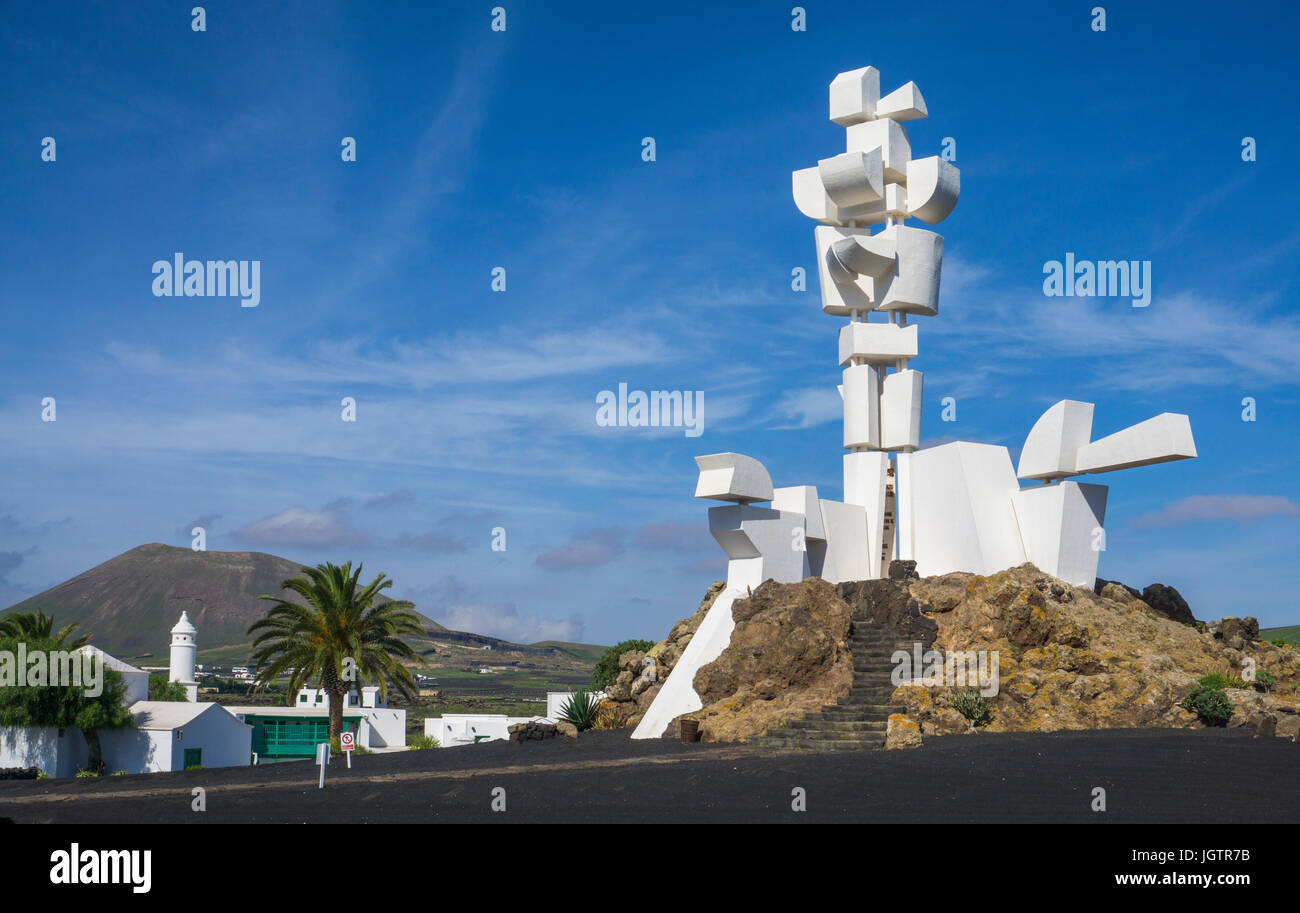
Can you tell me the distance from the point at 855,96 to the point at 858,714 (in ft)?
48.0

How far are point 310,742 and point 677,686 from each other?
32.1 metres

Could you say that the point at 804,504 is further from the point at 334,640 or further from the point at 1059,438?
the point at 334,640

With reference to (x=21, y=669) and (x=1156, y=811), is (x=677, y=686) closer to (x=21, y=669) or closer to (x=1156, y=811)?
(x=1156, y=811)

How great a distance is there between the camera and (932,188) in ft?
85.5

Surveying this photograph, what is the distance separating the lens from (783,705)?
20750mm

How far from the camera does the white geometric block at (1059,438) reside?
2455 cm

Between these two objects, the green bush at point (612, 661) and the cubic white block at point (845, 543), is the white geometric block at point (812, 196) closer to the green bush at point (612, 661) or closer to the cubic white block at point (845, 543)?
the cubic white block at point (845, 543)

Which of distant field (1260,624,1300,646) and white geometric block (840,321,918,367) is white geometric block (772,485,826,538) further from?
distant field (1260,624,1300,646)

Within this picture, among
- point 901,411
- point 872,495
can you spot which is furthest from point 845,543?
point 901,411

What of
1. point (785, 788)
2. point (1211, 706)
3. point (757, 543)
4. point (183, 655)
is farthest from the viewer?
point (183, 655)
